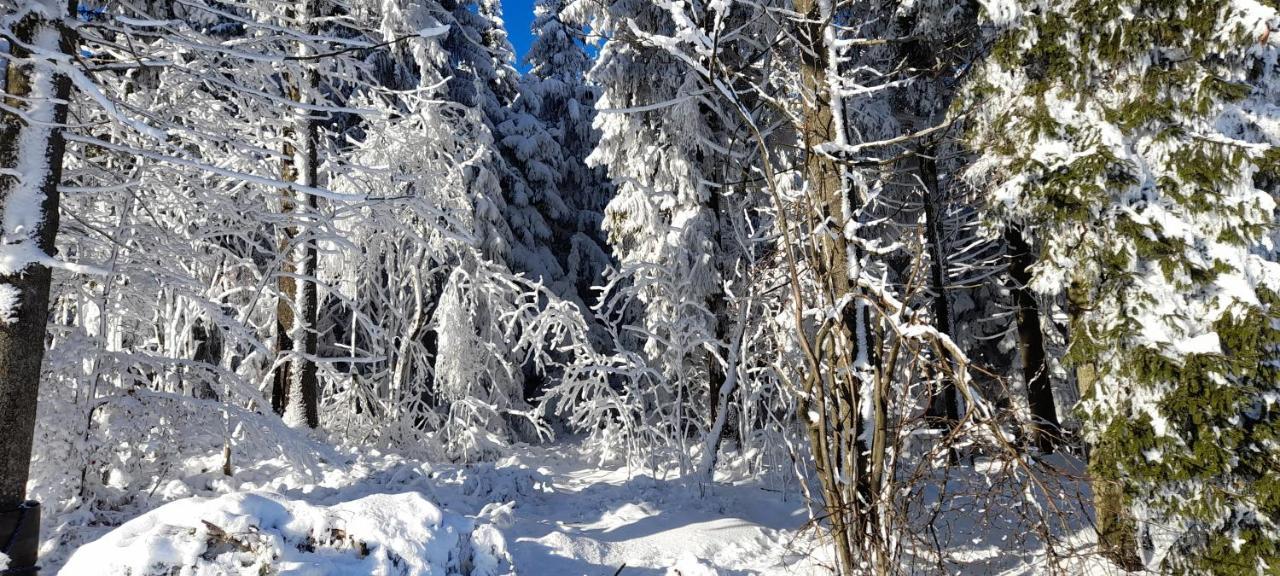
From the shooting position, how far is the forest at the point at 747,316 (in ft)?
11.0

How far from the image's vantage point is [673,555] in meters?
5.86

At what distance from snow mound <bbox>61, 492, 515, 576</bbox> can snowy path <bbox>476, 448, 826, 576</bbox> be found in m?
1.56

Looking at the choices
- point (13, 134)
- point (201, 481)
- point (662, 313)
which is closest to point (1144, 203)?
point (662, 313)

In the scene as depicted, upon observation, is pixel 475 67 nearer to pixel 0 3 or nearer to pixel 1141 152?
pixel 0 3

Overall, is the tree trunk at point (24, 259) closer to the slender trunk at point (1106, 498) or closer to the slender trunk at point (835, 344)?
the slender trunk at point (835, 344)

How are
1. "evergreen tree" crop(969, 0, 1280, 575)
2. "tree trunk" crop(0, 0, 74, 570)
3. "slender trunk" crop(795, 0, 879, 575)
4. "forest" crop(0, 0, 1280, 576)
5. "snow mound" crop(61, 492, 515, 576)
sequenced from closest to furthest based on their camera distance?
"snow mound" crop(61, 492, 515, 576) < "slender trunk" crop(795, 0, 879, 575) < "forest" crop(0, 0, 1280, 576) < "tree trunk" crop(0, 0, 74, 570) < "evergreen tree" crop(969, 0, 1280, 575)

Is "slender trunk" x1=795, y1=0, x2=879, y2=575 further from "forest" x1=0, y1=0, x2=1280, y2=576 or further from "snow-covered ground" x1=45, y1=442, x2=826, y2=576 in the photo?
"snow-covered ground" x1=45, y1=442, x2=826, y2=576

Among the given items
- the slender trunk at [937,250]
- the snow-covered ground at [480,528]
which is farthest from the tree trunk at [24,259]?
the slender trunk at [937,250]

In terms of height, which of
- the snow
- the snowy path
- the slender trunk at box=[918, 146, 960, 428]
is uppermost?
the slender trunk at box=[918, 146, 960, 428]

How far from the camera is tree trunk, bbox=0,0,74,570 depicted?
3893mm

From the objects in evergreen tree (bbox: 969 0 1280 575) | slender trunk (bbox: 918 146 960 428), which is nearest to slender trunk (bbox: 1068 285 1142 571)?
evergreen tree (bbox: 969 0 1280 575)

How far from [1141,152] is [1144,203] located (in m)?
0.51

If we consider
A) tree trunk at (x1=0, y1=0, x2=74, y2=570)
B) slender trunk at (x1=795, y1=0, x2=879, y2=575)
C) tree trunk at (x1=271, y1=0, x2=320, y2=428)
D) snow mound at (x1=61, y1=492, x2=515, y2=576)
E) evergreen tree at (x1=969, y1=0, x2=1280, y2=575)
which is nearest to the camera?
snow mound at (x1=61, y1=492, x2=515, y2=576)

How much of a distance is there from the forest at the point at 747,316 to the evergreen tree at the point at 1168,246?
0.08 ft
